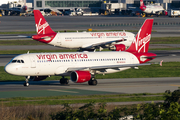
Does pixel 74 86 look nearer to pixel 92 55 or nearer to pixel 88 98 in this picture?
pixel 92 55

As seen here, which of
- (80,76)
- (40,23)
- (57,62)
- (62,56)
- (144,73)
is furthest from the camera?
(40,23)

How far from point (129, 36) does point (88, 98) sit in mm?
43130

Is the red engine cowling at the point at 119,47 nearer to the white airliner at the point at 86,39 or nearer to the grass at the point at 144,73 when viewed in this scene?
the white airliner at the point at 86,39

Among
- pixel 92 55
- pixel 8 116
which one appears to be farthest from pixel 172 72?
pixel 8 116

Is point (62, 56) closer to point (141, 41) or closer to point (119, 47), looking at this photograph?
point (141, 41)

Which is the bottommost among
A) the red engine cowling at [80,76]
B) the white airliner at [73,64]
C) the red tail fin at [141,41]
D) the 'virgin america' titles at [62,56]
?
the red engine cowling at [80,76]

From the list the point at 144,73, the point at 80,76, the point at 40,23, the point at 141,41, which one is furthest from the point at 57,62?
the point at 40,23

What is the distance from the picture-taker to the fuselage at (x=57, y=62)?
4038 centimetres

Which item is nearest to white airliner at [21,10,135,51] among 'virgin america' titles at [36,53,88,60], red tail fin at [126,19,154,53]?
red tail fin at [126,19,154,53]

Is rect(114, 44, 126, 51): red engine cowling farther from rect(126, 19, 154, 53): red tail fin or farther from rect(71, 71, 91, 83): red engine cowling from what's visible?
rect(71, 71, 91, 83): red engine cowling

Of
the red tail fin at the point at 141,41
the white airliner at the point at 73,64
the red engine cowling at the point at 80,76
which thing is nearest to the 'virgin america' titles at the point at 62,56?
the white airliner at the point at 73,64

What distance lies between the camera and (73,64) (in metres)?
42.5

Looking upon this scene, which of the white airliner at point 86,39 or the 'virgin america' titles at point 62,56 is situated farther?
the white airliner at point 86,39

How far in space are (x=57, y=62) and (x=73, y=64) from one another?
206cm
